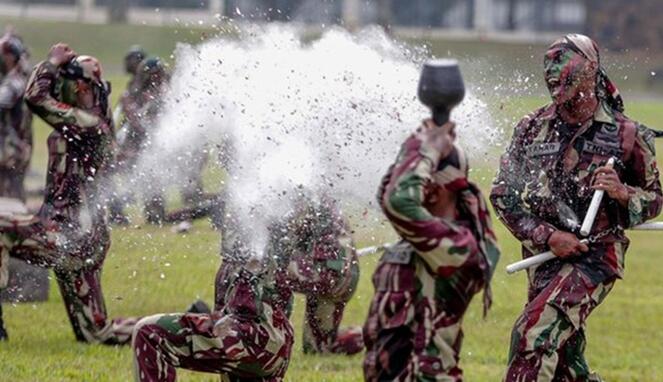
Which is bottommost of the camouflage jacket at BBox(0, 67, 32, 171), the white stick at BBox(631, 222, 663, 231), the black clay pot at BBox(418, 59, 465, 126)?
the camouflage jacket at BBox(0, 67, 32, 171)

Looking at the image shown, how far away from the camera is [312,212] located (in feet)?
34.0

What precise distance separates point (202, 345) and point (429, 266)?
167cm

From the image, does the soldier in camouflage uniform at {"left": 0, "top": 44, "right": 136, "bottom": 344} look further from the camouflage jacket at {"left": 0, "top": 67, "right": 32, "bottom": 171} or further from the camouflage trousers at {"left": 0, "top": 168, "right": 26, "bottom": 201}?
the camouflage trousers at {"left": 0, "top": 168, "right": 26, "bottom": 201}

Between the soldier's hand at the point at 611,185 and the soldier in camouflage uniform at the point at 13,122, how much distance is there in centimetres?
996

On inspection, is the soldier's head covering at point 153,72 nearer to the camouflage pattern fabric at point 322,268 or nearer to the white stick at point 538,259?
the camouflage pattern fabric at point 322,268

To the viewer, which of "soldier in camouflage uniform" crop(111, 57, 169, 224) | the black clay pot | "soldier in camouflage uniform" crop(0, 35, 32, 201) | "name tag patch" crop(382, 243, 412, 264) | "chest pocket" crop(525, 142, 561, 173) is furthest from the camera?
"soldier in camouflage uniform" crop(0, 35, 32, 201)

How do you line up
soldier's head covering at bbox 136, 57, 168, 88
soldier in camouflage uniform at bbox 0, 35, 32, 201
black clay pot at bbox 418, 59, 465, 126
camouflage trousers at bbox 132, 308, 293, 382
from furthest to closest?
soldier in camouflage uniform at bbox 0, 35, 32, 201, soldier's head covering at bbox 136, 57, 168, 88, camouflage trousers at bbox 132, 308, 293, 382, black clay pot at bbox 418, 59, 465, 126

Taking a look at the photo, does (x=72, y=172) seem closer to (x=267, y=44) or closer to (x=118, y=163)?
(x=118, y=163)

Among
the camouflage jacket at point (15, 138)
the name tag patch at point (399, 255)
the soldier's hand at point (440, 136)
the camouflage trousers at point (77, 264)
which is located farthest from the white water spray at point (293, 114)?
the camouflage jacket at point (15, 138)

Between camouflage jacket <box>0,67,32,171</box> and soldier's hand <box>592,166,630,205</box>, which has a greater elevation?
soldier's hand <box>592,166,630,205</box>

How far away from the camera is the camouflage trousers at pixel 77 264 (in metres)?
12.5

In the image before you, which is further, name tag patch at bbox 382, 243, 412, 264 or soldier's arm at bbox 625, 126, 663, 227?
soldier's arm at bbox 625, 126, 663, 227

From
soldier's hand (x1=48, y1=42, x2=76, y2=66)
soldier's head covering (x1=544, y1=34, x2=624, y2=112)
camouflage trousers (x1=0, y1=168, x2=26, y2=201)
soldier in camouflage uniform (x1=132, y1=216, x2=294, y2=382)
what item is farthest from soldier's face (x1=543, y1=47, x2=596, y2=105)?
camouflage trousers (x1=0, y1=168, x2=26, y2=201)

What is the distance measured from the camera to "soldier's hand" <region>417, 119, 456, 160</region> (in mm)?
7988
